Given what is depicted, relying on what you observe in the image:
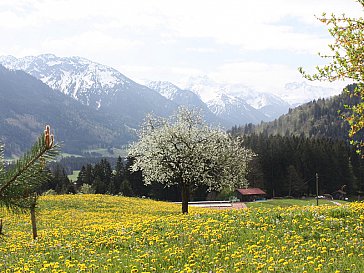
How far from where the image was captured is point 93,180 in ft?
409

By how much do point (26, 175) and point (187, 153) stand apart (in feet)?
112

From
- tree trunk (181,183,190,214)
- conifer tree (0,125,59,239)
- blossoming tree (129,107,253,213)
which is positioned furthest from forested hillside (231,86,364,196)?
conifer tree (0,125,59,239)

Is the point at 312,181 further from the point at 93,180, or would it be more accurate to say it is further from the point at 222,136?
the point at 222,136

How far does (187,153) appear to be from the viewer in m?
39.0

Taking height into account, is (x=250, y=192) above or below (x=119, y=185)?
below

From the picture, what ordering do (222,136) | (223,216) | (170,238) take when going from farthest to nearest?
(222,136) → (223,216) → (170,238)

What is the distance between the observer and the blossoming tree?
39.3 metres

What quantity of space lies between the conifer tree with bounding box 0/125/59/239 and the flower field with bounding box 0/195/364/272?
6.83 metres

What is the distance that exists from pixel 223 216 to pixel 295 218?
4481 mm

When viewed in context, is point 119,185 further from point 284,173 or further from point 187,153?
point 187,153

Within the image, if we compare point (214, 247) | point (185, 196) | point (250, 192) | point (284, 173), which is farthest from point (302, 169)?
point (214, 247)

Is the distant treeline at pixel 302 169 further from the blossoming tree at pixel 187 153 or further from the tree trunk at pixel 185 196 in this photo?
the tree trunk at pixel 185 196

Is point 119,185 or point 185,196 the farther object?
point 119,185

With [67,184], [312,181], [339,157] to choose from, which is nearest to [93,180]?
[67,184]
